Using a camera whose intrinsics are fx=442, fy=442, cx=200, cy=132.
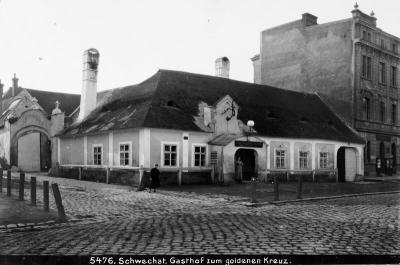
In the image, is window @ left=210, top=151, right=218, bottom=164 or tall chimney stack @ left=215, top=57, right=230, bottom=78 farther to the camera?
A: tall chimney stack @ left=215, top=57, right=230, bottom=78

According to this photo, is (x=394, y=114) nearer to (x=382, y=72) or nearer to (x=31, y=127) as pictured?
(x=382, y=72)

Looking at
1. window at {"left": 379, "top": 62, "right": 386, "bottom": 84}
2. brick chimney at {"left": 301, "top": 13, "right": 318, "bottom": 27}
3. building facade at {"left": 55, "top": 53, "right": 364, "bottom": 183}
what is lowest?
building facade at {"left": 55, "top": 53, "right": 364, "bottom": 183}

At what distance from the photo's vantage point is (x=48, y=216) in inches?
451

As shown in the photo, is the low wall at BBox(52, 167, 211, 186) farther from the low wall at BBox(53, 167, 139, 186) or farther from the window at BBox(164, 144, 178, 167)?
the window at BBox(164, 144, 178, 167)

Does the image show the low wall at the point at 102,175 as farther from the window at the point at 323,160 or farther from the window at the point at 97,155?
the window at the point at 323,160

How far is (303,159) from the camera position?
30.3 m

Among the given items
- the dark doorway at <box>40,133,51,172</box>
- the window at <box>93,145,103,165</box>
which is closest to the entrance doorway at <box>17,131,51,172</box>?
the dark doorway at <box>40,133,51,172</box>

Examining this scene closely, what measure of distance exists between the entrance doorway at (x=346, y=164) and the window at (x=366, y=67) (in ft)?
25.1

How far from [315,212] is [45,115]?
1101 inches

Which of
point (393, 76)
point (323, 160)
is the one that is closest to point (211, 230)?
point (323, 160)

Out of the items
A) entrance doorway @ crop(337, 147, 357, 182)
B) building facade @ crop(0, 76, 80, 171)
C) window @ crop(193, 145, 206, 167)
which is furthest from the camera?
building facade @ crop(0, 76, 80, 171)

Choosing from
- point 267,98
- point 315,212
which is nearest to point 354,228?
point 315,212

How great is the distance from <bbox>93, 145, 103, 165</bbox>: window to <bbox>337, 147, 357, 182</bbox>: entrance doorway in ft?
57.1

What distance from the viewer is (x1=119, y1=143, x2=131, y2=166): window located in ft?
79.0
